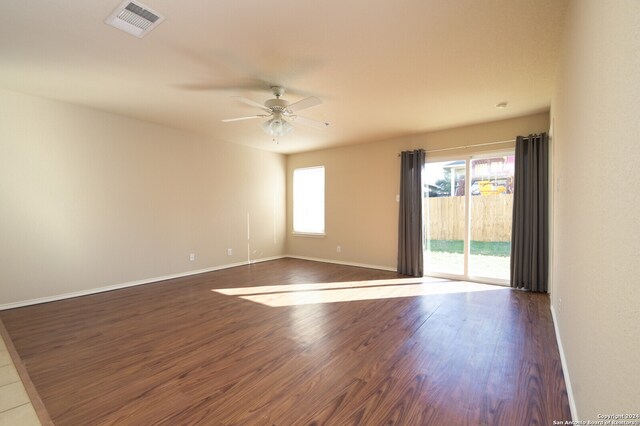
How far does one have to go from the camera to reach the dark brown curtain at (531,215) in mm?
4020

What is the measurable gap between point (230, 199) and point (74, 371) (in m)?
4.04

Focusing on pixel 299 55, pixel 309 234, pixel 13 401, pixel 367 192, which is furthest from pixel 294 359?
pixel 309 234

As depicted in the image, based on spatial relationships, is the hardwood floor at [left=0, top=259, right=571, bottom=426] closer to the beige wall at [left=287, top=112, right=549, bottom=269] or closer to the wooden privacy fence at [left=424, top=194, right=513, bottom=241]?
the wooden privacy fence at [left=424, top=194, right=513, bottom=241]

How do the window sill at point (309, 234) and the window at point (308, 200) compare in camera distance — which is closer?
the window sill at point (309, 234)

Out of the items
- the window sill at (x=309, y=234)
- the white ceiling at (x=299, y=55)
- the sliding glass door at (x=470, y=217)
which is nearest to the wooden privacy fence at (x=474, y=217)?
the sliding glass door at (x=470, y=217)

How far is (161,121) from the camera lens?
4.56 meters

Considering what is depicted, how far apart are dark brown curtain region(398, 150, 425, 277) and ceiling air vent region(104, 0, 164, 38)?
420 centimetres

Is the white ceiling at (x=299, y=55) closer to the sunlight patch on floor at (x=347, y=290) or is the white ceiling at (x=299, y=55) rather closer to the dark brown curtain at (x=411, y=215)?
the dark brown curtain at (x=411, y=215)

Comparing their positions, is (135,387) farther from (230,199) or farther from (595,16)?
(230,199)

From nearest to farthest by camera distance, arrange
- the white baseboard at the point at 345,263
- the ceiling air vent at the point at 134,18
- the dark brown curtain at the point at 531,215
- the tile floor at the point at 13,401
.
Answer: the tile floor at the point at 13,401 < the ceiling air vent at the point at 134,18 < the dark brown curtain at the point at 531,215 < the white baseboard at the point at 345,263

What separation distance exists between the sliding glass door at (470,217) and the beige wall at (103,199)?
3.92 meters

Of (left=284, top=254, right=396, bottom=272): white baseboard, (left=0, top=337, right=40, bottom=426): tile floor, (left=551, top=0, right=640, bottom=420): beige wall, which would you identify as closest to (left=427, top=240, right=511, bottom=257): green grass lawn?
(left=284, top=254, right=396, bottom=272): white baseboard

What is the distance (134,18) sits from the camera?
6.98ft

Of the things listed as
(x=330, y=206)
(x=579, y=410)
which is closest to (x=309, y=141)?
(x=330, y=206)
